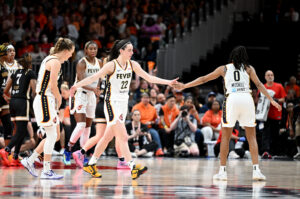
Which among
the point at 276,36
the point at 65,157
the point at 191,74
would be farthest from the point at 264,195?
the point at 276,36

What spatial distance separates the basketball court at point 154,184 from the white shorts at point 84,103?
0.98 meters

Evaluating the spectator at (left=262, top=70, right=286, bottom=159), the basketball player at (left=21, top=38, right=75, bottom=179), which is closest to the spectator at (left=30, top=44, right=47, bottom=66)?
the spectator at (left=262, top=70, right=286, bottom=159)

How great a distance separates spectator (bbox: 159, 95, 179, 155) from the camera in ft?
52.2

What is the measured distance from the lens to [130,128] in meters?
15.3

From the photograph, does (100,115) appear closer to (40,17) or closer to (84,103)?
(84,103)

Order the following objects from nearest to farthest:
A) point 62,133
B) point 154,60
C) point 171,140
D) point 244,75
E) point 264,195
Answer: point 264,195, point 244,75, point 62,133, point 171,140, point 154,60

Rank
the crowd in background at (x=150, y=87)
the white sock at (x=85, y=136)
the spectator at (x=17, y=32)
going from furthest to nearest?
the spectator at (x=17, y=32) → the crowd in background at (x=150, y=87) → the white sock at (x=85, y=136)

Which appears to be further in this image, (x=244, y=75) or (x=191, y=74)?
(x=191, y=74)

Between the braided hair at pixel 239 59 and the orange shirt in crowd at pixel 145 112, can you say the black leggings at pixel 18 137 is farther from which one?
the orange shirt in crowd at pixel 145 112

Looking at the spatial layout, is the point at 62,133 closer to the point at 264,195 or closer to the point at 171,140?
the point at 171,140

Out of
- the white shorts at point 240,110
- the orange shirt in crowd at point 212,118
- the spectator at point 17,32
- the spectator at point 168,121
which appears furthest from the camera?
the spectator at point 17,32

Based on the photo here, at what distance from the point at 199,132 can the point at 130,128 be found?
1.68m

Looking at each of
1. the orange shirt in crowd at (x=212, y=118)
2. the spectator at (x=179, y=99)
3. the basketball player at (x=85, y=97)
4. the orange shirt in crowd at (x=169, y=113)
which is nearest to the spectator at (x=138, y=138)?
the orange shirt in crowd at (x=169, y=113)

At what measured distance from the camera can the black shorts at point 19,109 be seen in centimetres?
1117
